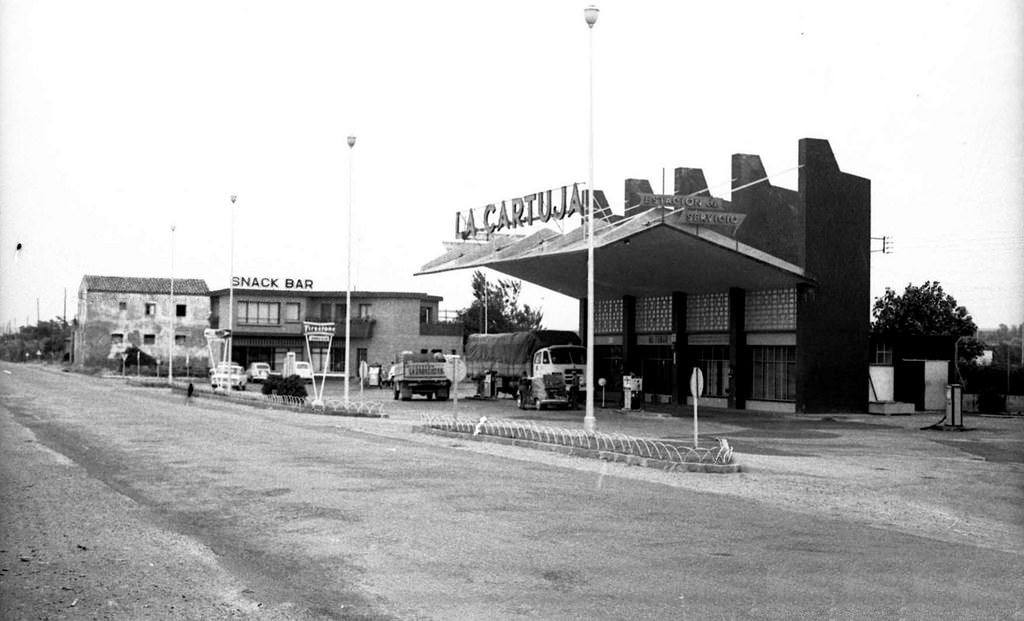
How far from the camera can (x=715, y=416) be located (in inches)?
1545

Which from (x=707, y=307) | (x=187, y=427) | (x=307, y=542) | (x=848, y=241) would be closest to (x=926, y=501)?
(x=307, y=542)

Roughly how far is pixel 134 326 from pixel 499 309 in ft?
116

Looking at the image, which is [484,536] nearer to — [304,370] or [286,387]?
[286,387]

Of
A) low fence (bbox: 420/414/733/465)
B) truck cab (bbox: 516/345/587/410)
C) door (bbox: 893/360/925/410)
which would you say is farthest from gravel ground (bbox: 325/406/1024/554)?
door (bbox: 893/360/925/410)

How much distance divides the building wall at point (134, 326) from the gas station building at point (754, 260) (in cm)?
6473

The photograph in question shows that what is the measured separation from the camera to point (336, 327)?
291 ft

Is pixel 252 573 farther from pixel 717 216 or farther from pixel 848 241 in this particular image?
pixel 848 241

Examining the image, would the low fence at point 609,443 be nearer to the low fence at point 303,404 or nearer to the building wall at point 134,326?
the low fence at point 303,404

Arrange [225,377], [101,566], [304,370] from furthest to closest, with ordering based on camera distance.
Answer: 1. [304,370]
2. [225,377]
3. [101,566]

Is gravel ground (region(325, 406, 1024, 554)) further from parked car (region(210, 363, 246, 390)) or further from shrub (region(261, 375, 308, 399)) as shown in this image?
parked car (region(210, 363, 246, 390))

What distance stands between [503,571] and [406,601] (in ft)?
4.77

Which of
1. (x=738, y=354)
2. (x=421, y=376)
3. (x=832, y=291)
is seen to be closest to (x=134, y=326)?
(x=421, y=376)

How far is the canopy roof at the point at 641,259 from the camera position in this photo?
122ft

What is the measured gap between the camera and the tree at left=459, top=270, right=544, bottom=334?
107 m
